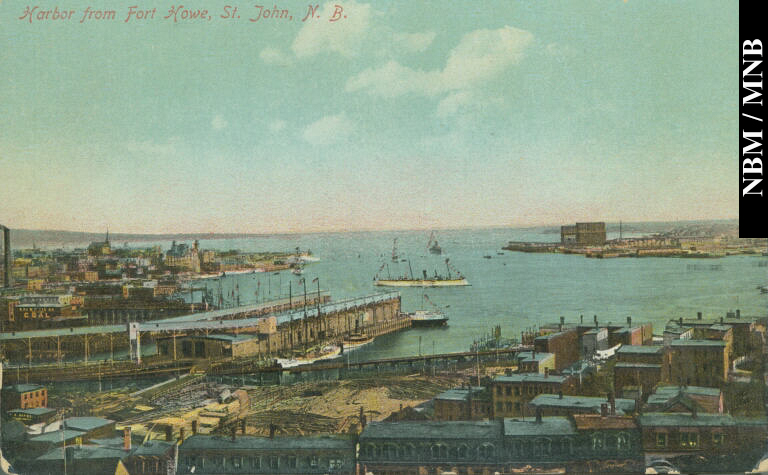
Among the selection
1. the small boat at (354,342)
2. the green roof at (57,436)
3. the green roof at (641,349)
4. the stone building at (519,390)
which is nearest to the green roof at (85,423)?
the green roof at (57,436)

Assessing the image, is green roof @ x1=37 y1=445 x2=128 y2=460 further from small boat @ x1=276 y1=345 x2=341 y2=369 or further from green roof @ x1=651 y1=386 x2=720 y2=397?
green roof @ x1=651 y1=386 x2=720 y2=397

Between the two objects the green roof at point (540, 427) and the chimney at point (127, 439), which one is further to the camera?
the chimney at point (127, 439)

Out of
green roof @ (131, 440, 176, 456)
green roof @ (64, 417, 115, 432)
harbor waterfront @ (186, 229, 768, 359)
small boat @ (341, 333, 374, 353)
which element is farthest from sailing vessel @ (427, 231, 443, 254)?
green roof @ (64, 417, 115, 432)

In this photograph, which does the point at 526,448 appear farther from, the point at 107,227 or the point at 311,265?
the point at 107,227

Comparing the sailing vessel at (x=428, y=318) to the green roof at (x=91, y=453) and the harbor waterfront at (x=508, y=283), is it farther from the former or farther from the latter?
the green roof at (x=91, y=453)

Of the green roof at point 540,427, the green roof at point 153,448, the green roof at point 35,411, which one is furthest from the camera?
the green roof at point 35,411

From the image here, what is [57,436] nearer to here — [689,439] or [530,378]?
[530,378]

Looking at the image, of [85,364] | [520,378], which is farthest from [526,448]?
[85,364]

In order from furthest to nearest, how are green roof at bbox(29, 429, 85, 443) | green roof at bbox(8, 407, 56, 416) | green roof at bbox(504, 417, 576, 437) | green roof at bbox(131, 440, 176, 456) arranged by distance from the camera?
1. green roof at bbox(8, 407, 56, 416)
2. green roof at bbox(29, 429, 85, 443)
3. green roof at bbox(131, 440, 176, 456)
4. green roof at bbox(504, 417, 576, 437)

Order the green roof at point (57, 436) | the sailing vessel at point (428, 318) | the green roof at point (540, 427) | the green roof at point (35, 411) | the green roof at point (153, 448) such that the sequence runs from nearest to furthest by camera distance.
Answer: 1. the green roof at point (540, 427)
2. the green roof at point (153, 448)
3. the green roof at point (57, 436)
4. the green roof at point (35, 411)
5. the sailing vessel at point (428, 318)
